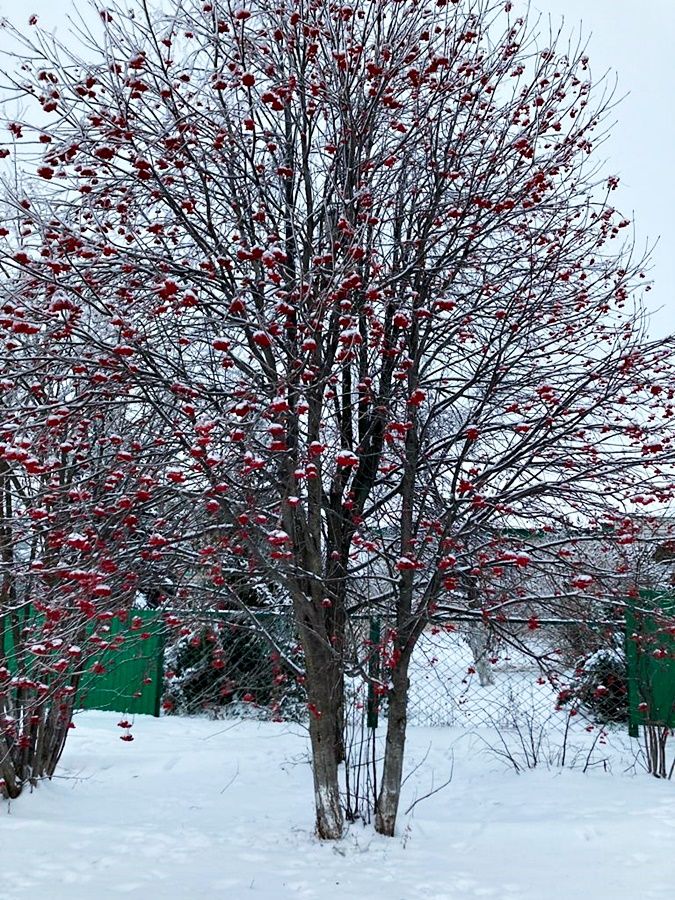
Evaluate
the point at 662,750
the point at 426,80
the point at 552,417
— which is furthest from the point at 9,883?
the point at 426,80

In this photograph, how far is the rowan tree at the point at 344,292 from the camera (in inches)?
154

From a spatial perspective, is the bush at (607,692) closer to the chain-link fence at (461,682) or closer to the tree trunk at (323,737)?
the chain-link fence at (461,682)

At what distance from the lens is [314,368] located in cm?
396

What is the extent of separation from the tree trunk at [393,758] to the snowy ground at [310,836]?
0.38ft

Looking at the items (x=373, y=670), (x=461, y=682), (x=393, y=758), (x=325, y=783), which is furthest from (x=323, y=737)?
(x=461, y=682)

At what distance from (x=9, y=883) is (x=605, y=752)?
4452 millimetres

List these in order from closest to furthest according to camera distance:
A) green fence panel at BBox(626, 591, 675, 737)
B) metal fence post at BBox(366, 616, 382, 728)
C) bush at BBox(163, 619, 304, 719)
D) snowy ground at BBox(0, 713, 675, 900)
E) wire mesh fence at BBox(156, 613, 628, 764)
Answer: snowy ground at BBox(0, 713, 675, 900) → metal fence post at BBox(366, 616, 382, 728) → green fence panel at BBox(626, 591, 675, 737) → wire mesh fence at BBox(156, 613, 628, 764) → bush at BBox(163, 619, 304, 719)

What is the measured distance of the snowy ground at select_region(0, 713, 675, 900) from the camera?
3617 millimetres

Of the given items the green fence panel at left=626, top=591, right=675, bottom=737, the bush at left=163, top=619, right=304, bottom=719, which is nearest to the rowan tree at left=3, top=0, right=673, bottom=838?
the green fence panel at left=626, top=591, right=675, bottom=737

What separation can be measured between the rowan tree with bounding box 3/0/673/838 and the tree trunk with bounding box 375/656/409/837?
0.01m

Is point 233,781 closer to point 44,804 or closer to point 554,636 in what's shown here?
point 44,804

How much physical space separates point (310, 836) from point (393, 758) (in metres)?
0.66

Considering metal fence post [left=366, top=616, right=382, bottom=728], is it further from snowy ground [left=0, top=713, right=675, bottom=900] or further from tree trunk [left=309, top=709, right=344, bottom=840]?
tree trunk [left=309, top=709, right=344, bottom=840]

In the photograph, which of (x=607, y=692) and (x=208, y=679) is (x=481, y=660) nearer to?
(x=607, y=692)
